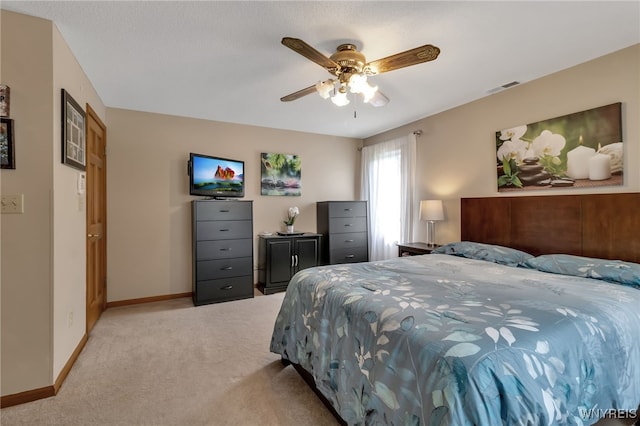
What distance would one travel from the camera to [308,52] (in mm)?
1964

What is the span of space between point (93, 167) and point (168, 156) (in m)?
1.01

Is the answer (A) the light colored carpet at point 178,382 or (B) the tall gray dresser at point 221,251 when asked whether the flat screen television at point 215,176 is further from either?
(A) the light colored carpet at point 178,382

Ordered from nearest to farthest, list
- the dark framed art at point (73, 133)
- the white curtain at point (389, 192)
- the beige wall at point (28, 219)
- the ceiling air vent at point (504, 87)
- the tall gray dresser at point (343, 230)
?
the beige wall at point (28, 219)
the dark framed art at point (73, 133)
the ceiling air vent at point (504, 87)
the white curtain at point (389, 192)
the tall gray dresser at point (343, 230)

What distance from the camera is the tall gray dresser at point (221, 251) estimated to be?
3797 millimetres

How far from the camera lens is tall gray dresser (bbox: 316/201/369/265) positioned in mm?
4816

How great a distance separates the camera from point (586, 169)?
260 cm

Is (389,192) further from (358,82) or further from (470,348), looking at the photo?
(470,348)

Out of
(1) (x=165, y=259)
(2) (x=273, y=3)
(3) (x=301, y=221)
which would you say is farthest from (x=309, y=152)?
A: (2) (x=273, y=3)

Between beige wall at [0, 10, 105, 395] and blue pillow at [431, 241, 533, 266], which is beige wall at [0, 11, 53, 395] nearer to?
beige wall at [0, 10, 105, 395]

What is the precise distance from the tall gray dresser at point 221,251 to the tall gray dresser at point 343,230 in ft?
4.24

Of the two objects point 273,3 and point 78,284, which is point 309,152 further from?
point 78,284

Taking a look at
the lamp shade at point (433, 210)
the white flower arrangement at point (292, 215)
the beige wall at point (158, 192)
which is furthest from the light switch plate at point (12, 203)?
the lamp shade at point (433, 210)

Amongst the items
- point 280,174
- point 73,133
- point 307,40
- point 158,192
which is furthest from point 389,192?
point 73,133

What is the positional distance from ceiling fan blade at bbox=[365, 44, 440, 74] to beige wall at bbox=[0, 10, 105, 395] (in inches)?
88.1
